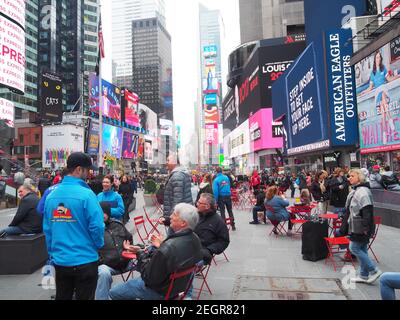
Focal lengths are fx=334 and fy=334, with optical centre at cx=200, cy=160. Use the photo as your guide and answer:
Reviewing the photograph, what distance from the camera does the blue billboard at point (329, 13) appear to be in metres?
25.7

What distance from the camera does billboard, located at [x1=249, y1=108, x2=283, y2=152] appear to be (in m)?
47.3

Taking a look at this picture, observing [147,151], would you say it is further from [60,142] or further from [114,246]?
[114,246]

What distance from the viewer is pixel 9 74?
46.6 ft

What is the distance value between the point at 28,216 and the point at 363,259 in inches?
230

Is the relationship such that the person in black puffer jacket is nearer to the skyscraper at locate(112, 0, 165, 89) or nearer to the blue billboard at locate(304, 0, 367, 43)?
the blue billboard at locate(304, 0, 367, 43)

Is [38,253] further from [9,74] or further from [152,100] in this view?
[152,100]

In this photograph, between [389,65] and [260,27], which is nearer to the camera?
[389,65]

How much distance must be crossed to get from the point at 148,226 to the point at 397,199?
789 cm

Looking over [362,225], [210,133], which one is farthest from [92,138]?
[210,133]

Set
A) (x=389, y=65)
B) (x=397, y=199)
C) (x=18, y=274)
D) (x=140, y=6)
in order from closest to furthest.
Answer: (x=18, y=274) < (x=397, y=199) < (x=389, y=65) < (x=140, y=6)

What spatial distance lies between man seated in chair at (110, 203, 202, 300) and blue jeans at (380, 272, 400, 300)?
1690mm

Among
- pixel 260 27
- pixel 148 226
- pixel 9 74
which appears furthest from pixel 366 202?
pixel 260 27

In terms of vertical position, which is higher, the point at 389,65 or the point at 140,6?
the point at 140,6

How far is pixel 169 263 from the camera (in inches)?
121
